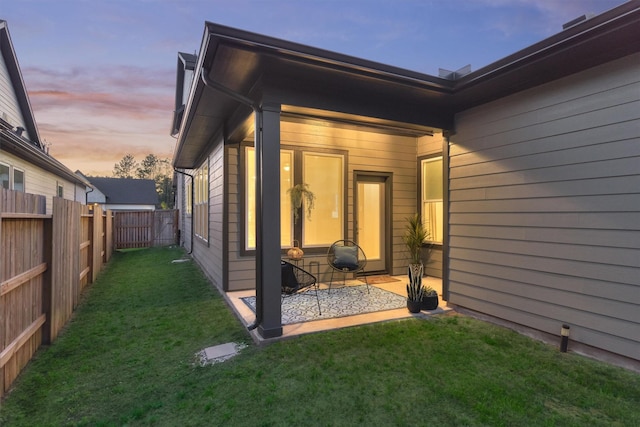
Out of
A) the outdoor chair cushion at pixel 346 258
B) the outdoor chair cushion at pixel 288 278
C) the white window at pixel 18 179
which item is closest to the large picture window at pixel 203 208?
the outdoor chair cushion at pixel 288 278

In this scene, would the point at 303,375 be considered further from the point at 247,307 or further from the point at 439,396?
the point at 247,307

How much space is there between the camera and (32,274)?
2.99 metres

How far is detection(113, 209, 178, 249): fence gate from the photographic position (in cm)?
1299

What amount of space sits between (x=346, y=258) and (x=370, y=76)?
2726mm

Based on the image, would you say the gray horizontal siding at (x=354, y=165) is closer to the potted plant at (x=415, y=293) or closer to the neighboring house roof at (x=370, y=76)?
the neighboring house roof at (x=370, y=76)

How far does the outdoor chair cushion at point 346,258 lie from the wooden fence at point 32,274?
137 inches

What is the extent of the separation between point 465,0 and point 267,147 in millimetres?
4839

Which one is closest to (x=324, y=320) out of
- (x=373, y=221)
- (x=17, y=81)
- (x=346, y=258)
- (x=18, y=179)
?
(x=346, y=258)

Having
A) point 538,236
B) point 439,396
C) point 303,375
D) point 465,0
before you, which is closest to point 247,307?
point 303,375

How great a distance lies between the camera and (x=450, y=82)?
3.76 meters

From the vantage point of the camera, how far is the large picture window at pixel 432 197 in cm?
612

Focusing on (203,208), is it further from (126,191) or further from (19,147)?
(126,191)

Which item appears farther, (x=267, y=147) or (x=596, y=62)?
(x=267, y=147)

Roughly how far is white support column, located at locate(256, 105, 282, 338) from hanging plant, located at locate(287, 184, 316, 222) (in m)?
2.08
